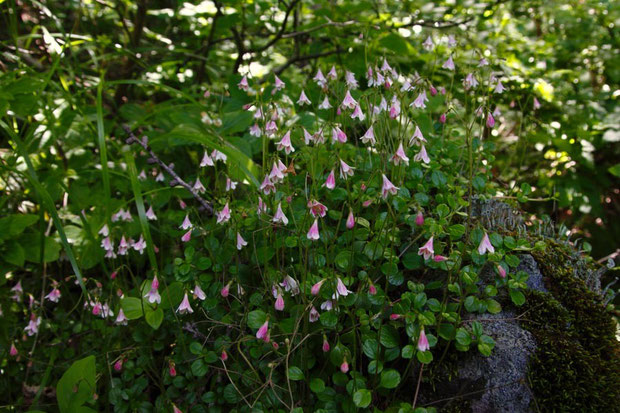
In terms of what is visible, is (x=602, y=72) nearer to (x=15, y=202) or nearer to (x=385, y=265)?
(x=385, y=265)

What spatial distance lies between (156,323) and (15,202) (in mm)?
1630

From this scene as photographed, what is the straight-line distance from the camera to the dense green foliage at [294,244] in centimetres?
161

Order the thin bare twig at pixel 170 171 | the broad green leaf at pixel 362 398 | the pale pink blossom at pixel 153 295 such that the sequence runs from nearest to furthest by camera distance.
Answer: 1. the broad green leaf at pixel 362 398
2. the pale pink blossom at pixel 153 295
3. the thin bare twig at pixel 170 171

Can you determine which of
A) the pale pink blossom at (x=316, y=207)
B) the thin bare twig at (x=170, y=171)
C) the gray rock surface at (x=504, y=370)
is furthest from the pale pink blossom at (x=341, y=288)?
the thin bare twig at (x=170, y=171)

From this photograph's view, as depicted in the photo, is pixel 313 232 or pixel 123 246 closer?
pixel 313 232

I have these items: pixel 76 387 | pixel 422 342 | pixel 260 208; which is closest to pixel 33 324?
pixel 76 387

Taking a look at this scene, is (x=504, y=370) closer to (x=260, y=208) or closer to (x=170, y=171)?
(x=260, y=208)

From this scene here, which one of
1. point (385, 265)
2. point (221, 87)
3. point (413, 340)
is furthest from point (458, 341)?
point (221, 87)

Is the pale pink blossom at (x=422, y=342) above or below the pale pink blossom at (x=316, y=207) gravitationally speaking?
below

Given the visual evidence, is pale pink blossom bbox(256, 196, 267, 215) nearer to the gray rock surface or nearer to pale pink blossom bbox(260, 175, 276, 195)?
pale pink blossom bbox(260, 175, 276, 195)

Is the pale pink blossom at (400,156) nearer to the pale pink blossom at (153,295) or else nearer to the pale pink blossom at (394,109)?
the pale pink blossom at (394,109)

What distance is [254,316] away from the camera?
5.22 ft

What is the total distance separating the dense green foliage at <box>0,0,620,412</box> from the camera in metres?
1.61

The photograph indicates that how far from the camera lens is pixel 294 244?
5.75ft
